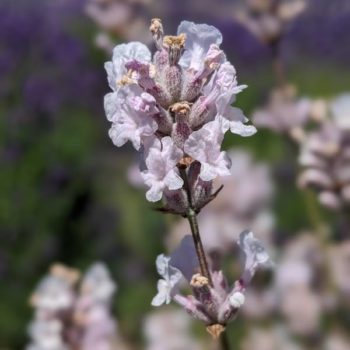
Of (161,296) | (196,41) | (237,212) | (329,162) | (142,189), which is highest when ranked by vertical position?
(142,189)

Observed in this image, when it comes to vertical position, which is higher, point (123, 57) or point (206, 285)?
point (123, 57)

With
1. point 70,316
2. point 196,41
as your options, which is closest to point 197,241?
point 196,41

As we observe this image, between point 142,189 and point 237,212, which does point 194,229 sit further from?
point 142,189

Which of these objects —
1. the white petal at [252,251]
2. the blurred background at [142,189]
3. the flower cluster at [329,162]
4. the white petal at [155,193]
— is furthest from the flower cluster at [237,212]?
the white petal at [155,193]

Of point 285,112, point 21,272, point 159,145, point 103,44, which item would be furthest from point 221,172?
point 21,272

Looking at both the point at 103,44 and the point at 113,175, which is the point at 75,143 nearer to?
the point at 113,175

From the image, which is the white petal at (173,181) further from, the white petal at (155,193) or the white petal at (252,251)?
the white petal at (252,251)
